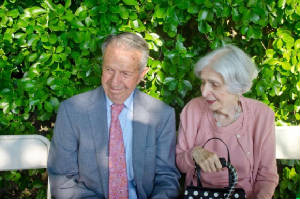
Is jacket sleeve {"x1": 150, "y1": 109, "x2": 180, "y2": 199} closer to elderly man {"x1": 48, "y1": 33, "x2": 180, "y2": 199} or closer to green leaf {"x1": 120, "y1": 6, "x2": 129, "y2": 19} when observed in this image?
elderly man {"x1": 48, "y1": 33, "x2": 180, "y2": 199}

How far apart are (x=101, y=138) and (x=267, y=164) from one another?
1.13 metres

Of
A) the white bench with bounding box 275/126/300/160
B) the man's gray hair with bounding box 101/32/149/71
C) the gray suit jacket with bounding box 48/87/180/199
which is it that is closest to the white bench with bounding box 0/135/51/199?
the gray suit jacket with bounding box 48/87/180/199

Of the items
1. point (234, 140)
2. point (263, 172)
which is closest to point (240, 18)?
point (234, 140)

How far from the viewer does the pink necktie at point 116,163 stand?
263 centimetres

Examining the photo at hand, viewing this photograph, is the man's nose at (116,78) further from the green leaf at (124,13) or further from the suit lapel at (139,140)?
the green leaf at (124,13)

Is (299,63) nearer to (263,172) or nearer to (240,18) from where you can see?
(240,18)

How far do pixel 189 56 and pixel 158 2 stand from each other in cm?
46

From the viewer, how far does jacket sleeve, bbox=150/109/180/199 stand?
269 cm

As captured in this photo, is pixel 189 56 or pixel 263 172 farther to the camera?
pixel 189 56

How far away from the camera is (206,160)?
2422 mm

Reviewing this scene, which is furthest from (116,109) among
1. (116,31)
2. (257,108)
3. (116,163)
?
(257,108)

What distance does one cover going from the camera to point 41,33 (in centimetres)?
281

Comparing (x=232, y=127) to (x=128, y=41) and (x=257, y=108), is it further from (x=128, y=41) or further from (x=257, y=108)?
(x=128, y=41)

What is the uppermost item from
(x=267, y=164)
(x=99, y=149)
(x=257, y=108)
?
(x=257, y=108)
